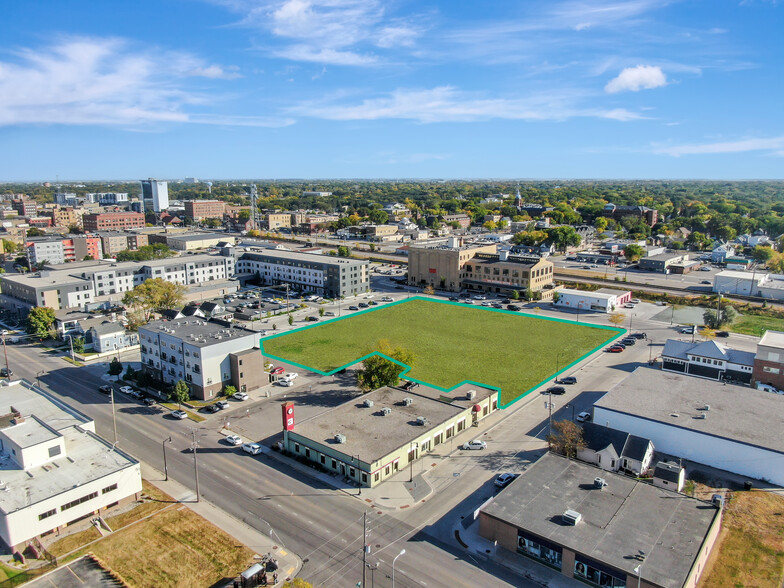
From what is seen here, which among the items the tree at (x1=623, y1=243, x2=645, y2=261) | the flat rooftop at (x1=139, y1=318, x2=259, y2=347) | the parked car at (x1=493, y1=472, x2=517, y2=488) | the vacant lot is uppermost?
the tree at (x1=623, y1=243, x2=645, y2=261)

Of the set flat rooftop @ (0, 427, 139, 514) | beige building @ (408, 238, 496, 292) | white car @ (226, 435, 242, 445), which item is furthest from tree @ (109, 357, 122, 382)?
beige building @ (408, 238, 496, 292)

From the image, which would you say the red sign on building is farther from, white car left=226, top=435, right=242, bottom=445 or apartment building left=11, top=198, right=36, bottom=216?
apartment building left=11, top=198, right=36, bottom=216

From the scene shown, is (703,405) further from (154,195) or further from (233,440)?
(154,195)

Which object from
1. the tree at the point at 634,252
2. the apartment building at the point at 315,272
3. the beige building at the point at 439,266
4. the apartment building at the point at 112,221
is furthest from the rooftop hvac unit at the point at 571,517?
the apartment building at the point at 112,221

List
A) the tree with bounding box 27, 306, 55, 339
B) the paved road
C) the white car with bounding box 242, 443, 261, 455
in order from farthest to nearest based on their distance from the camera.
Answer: the tree with bounding box 27, 306, 55, 339, the white car with bounding box 242, 443, 261, 455, the paved road

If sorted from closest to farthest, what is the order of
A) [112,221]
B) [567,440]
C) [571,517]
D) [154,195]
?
[571,517]
[567,440]
[112,221]
[154,195]

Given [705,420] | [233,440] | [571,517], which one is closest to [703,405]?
[705,420]

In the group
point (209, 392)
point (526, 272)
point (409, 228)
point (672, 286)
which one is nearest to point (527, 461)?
point (209, 392)
